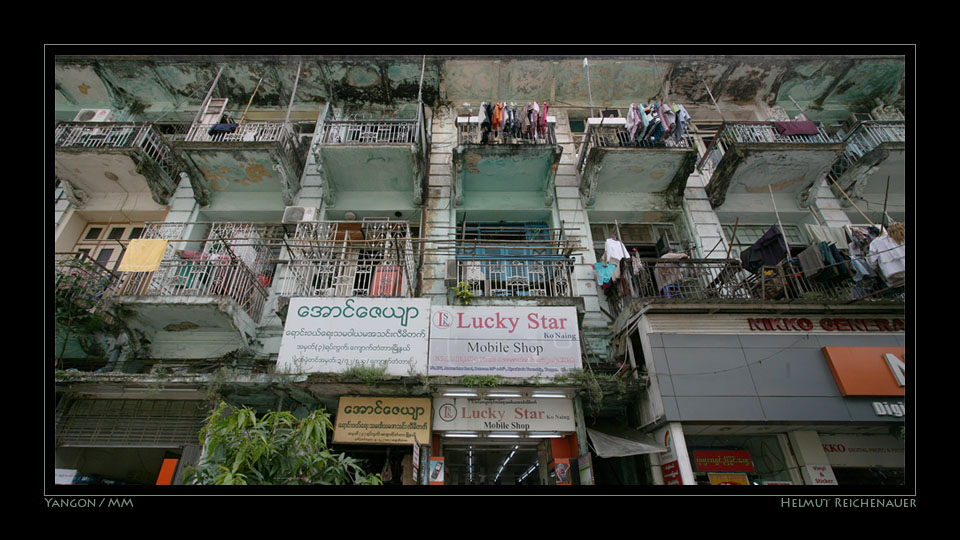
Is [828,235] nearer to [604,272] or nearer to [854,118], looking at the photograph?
[604,272]

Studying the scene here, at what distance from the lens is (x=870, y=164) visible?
10031 millimetres

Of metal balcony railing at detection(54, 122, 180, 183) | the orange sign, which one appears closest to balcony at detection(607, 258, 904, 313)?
the orange sign

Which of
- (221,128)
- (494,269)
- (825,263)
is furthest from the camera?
(221,128)

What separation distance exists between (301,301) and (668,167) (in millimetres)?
9174

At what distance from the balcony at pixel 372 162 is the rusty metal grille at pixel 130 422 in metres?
5.49

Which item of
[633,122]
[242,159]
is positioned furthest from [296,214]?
[633,122]

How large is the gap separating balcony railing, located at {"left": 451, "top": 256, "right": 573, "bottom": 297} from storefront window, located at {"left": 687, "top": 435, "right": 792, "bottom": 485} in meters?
3.75

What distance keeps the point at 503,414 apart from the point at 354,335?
300cm

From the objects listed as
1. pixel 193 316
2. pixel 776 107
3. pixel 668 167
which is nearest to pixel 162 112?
pixel 193 316

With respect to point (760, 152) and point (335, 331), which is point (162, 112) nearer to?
point (335, 331)

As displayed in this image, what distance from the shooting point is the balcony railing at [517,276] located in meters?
8.68

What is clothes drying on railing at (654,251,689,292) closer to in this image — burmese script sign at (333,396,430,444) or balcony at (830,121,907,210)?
burmese script sign at (333,396,430,444)

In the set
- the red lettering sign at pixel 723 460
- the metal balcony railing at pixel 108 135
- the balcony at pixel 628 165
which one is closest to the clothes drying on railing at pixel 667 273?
the balcony at pixel 628 165

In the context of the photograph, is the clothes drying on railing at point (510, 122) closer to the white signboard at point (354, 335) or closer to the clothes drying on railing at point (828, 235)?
the white signboard at point (354, 335)
